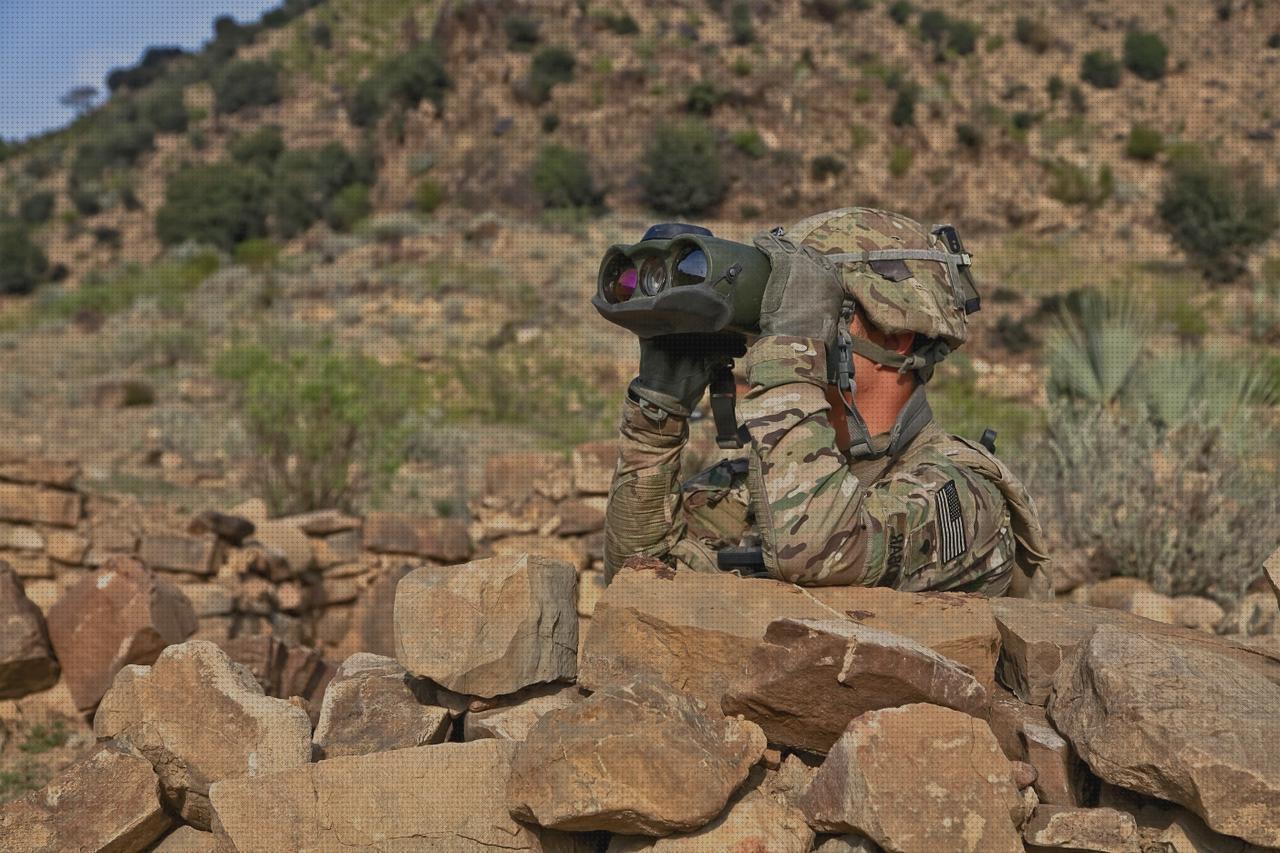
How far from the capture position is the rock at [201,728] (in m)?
2.38

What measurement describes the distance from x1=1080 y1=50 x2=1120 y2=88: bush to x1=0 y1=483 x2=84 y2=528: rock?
3863cm

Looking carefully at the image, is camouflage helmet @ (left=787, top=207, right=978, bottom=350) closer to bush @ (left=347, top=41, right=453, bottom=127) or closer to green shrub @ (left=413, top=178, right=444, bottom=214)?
green shrub @ (left=413, top=178, right=444, bottom=214)

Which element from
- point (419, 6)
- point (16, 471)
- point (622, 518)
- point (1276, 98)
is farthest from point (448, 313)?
point (419, 6)

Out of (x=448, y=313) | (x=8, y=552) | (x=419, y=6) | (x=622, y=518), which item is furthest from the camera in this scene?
(x=419, y=6)

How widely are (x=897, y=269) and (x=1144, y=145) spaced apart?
34.0m

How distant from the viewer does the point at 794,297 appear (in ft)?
7.70

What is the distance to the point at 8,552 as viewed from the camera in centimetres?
583

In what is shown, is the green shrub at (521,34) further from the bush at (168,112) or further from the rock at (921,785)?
the rock at (921,785)

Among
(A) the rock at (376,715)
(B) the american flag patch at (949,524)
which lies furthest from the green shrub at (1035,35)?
(A) the rock at (376,715)

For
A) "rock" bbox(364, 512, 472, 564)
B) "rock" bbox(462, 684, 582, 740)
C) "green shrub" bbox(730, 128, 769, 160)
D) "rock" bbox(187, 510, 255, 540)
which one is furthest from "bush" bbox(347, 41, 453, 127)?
"rock" bbox(462, 684, 582, 740)

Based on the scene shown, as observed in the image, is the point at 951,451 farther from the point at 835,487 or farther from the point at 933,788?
the point at 933,788

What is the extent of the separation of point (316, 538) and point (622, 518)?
4.08 metres

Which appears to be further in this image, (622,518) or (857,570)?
(622,518)

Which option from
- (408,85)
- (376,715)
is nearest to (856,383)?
(376,715)
